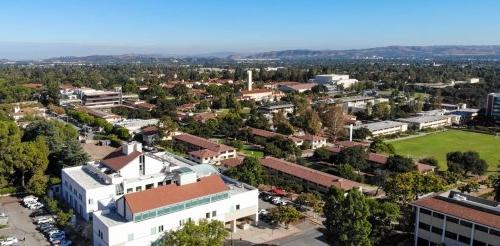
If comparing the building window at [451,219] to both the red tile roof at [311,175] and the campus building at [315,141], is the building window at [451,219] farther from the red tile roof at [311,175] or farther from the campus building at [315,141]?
the campus building at [315,141]

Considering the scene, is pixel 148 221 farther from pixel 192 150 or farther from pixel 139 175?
pixel 192 150

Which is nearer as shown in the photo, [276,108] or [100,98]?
[276,108]

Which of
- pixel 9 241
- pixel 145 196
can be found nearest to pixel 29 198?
pixel 9 241

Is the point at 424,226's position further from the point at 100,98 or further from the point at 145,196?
the point at 100,98

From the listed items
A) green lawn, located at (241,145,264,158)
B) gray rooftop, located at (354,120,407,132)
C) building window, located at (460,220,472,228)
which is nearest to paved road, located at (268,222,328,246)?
building window, located at (460,220,472,228)

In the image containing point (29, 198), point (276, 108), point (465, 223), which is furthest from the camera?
point (276, 108)

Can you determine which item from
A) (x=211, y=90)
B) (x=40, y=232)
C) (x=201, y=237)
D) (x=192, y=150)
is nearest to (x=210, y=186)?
(x=201, y=237)

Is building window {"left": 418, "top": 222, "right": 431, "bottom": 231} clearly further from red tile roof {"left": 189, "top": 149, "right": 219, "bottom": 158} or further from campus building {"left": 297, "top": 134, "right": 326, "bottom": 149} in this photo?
campus building {"left": 297, "top": 134, "right": 326, "bottom": 149}

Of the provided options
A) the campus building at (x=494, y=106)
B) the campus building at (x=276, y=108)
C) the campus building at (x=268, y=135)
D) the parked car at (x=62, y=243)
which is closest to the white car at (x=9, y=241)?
the parked car at (x=62, y=243)
